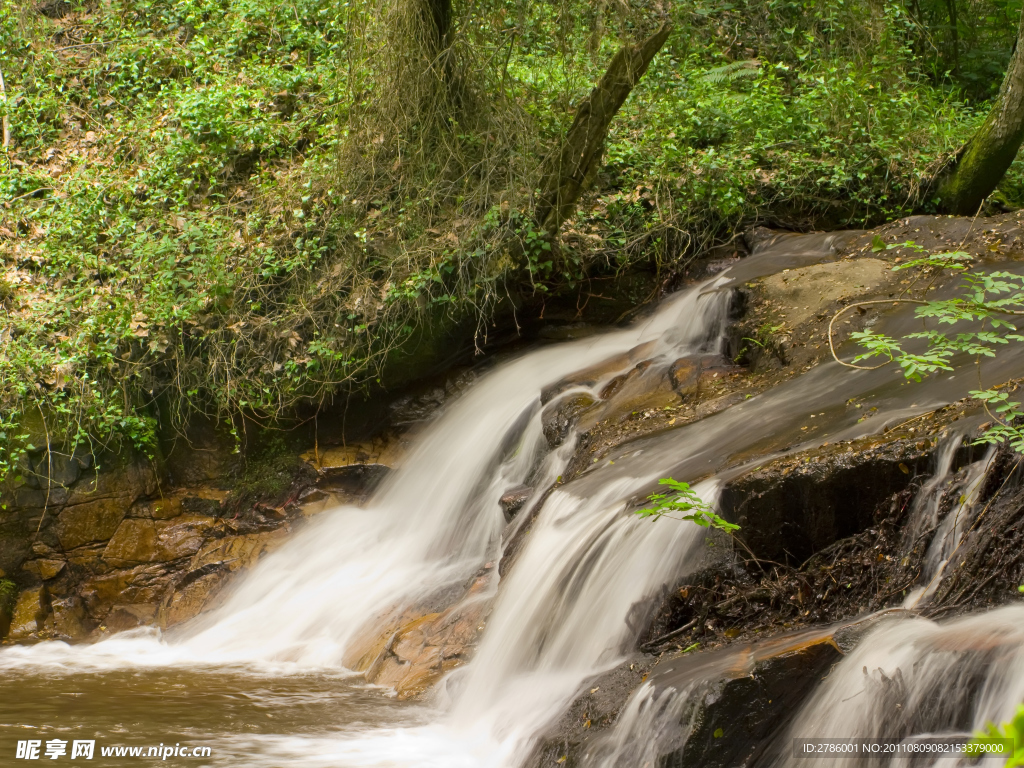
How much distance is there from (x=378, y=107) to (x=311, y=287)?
176cm

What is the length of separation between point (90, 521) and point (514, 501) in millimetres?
4049

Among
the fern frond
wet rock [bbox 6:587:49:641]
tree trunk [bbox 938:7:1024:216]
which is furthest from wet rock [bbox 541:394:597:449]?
the fern frond

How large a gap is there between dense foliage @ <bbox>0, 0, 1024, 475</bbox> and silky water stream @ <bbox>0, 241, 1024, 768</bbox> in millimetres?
1071

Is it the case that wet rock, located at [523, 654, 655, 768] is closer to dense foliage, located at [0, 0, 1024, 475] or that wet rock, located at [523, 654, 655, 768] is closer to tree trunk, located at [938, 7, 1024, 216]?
dense foliage, located at [0, 0, 1024, 475]

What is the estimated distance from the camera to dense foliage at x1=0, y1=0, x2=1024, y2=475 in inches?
314

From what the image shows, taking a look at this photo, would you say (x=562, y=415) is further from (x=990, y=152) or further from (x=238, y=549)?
(x=990, y=152)

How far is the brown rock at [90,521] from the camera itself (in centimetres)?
789

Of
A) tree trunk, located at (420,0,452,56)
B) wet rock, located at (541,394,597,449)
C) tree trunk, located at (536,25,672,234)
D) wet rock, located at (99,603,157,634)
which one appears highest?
tree trunk, located at (420,0,452,56)

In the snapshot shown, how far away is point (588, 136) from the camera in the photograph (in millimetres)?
7730

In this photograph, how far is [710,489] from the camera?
15.5 ft

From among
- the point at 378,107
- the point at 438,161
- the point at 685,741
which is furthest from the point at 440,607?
the point at 378,107

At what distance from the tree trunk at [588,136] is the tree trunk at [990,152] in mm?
3333

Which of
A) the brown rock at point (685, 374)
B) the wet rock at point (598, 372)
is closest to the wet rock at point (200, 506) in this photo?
the wet rock at point (598, 372)

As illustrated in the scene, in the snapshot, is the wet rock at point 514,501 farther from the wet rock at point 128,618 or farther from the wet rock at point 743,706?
the wet rock at point 128,618
